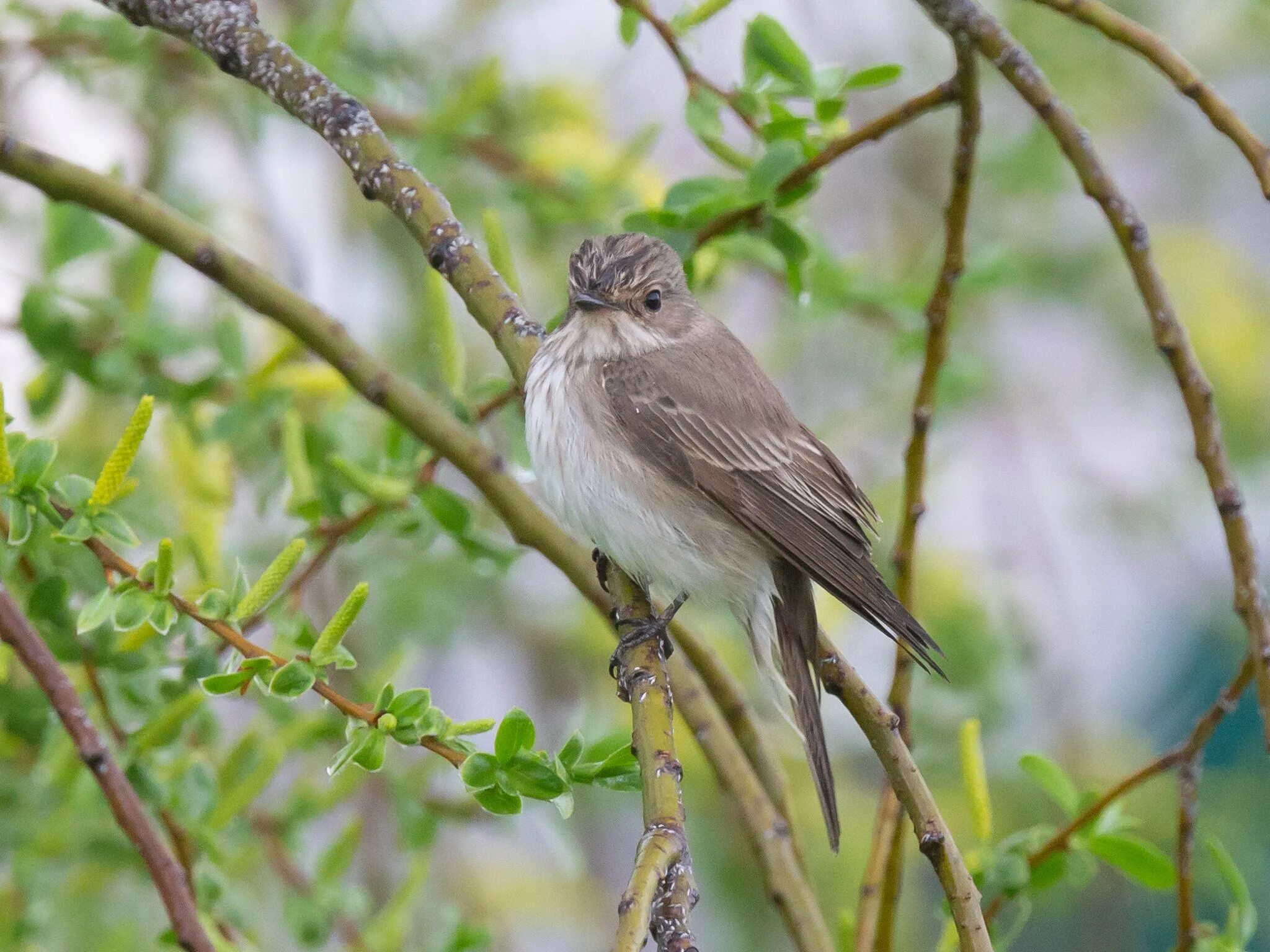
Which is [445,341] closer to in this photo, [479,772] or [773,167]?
[773,167]

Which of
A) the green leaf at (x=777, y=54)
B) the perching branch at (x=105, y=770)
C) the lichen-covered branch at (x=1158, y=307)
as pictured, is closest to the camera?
the perching branch at (x=105, y=770)

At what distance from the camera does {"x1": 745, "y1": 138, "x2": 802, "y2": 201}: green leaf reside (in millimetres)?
Answer: 2174

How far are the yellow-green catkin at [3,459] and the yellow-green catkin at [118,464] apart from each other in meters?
0.09

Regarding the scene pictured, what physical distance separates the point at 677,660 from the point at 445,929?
613mm

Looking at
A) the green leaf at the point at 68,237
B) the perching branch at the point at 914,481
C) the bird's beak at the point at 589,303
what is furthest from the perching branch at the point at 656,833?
the green leaf at the point at 68,237

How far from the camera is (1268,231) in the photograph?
6617 mm

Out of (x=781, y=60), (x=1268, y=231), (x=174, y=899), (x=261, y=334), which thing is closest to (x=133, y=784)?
(x=174, y=899)

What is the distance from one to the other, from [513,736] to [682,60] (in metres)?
1.26

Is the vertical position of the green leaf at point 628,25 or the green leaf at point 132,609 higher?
the green leaf at point 628,25

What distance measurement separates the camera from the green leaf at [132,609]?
5.33ft

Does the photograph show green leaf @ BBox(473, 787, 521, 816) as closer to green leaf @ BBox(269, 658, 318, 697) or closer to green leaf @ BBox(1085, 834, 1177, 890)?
green leaf @ BBox(269, 658, 318, 697)

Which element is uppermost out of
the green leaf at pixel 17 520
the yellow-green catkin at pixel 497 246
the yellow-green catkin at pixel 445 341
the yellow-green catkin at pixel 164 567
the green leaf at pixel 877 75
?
the green leaf at pixel 877 75

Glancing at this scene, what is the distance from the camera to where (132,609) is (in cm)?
164

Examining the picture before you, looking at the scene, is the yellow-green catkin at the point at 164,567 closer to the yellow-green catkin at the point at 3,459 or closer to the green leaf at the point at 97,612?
the green leaf at the point at 97,612
